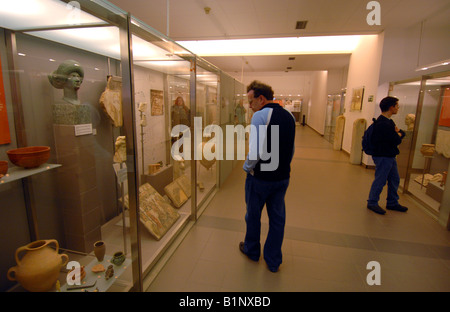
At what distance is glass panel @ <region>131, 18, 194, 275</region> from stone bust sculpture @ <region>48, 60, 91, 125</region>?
1.63 ft

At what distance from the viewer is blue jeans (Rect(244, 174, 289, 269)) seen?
217 centimetres

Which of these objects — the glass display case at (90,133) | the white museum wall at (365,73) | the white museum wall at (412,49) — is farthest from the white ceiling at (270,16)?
the glass display case at (90,133)

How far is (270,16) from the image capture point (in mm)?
4863

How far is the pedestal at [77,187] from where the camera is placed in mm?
2152

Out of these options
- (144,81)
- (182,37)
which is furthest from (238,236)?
(182,37)

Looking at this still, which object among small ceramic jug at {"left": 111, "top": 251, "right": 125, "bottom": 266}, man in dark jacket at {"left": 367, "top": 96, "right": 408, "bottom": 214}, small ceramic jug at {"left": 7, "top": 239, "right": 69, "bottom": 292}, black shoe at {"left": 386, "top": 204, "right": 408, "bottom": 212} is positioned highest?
man in dark jacket at {"left": 367, "top": 96, "right": 408, "bottom": 214}

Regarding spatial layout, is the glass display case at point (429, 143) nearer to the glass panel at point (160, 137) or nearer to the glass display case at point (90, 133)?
the glass display case at point (90, 133)

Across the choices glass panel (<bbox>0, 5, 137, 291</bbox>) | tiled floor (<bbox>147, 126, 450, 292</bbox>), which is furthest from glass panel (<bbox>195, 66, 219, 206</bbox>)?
glass panel (<bbox>0, 5, 137, 291</bbox>)

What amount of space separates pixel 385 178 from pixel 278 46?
595 cm

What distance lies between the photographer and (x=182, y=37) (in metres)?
6.42

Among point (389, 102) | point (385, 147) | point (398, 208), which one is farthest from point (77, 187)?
point (398, 208)

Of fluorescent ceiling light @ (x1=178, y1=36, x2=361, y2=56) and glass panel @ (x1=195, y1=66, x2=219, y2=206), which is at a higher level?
fluorescent ceiling light @ (x1=178, y1=36, x2=361, y2=56)

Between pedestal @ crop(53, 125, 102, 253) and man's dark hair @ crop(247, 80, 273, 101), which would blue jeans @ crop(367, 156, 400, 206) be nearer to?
man's dark hair @ crop(247, 80, 273, 101)
